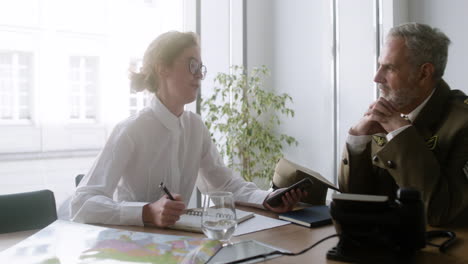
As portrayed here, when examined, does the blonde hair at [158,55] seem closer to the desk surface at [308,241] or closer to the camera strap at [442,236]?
the desk surface at [308,241]

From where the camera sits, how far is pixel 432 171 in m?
1.40

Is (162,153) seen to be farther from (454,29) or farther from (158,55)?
(454,29)

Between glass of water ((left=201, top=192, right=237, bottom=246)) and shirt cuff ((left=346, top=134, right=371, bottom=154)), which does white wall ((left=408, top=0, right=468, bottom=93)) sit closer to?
shirt cuff ((left=346, top=134, right=371, bottom=154))

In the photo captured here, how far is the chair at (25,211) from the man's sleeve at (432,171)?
4.69 ft

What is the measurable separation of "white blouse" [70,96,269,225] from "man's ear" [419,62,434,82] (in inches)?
33.4

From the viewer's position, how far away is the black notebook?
1.34 metres

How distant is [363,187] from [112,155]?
1032mm

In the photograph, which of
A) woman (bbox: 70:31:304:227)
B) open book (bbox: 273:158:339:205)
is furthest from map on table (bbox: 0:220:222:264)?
open book (bbox: 273:158:339:205)

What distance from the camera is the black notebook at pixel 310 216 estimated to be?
134cm

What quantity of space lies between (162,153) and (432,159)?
3.49ft

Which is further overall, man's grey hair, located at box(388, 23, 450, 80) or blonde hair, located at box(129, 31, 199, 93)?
blonde hair, located at box(129, 31, 199, 93)

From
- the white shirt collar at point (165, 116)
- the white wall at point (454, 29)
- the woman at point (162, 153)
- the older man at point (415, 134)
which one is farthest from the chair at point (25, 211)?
the white wall at point (454, 29)

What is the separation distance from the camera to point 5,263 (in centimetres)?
95

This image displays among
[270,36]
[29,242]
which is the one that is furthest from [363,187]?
[270,36]
